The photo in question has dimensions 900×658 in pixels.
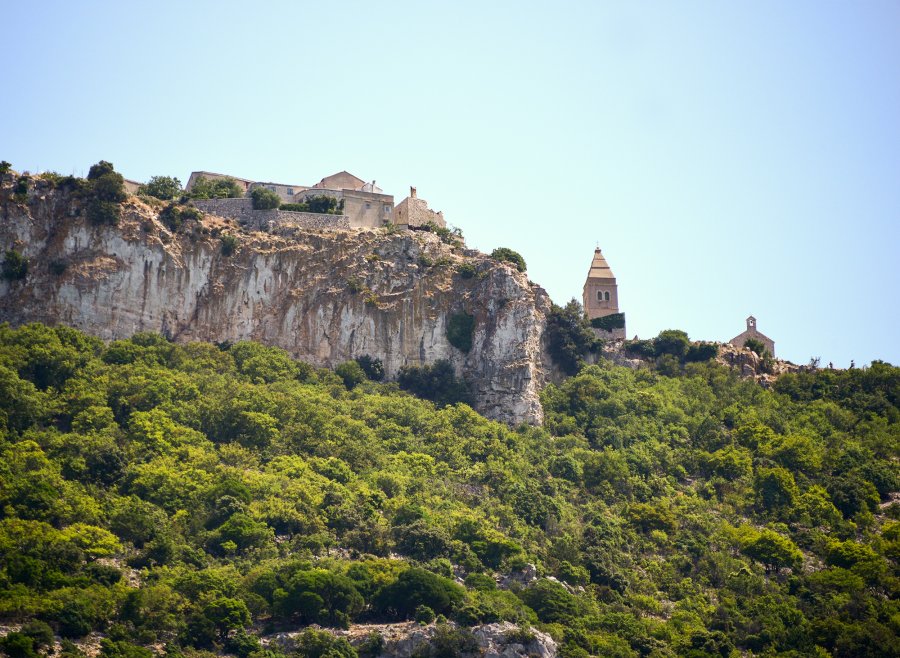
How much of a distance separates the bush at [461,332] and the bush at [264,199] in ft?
35.4

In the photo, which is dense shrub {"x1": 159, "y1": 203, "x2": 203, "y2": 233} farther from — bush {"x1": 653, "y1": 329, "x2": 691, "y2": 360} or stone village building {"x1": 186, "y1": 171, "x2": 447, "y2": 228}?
bush {"x1": 653, "y1": 329, "x2": 691, "y2": 360}

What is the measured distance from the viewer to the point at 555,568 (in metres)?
69.8

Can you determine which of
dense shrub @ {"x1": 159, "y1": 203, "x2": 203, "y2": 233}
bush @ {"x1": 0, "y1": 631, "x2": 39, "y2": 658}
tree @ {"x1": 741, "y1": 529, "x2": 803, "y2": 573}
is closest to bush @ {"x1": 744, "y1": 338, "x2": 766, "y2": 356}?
tree @ {"x1": 741, "y1": 529, "x2": 803, "y2": 573}

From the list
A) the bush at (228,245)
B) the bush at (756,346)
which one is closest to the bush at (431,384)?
the bush at (228,245)

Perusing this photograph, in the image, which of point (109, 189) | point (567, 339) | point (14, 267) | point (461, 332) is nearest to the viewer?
point (14, 267)

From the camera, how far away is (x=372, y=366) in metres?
83.1

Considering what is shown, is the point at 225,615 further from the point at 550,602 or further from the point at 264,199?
the point at 264,199

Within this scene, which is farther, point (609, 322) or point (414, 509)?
point (609, 322)

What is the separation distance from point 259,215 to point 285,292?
5.01m

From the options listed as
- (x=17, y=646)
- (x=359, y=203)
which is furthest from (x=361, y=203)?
(x=17, y=646)

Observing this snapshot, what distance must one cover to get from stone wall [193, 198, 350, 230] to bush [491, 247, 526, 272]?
8.60 m

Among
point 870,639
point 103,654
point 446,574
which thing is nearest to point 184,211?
point 446,574

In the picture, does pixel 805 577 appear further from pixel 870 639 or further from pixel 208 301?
pixel 208 301

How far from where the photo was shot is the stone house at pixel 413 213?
8969cm
